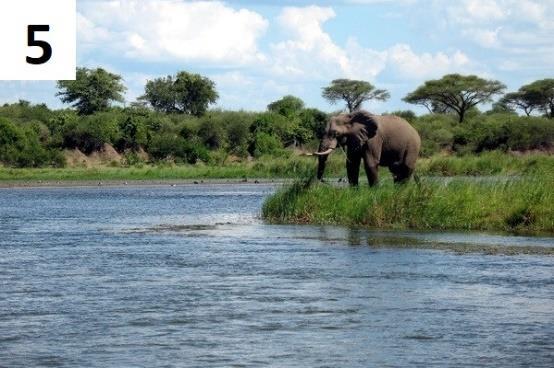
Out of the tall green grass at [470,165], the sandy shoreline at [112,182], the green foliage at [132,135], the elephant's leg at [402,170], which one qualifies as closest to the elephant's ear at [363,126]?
the elephant's leg at [402,170]

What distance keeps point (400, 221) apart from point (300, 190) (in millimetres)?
2886

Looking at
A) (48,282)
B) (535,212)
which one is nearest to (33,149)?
(535,212)

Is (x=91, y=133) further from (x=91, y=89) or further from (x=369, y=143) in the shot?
(x=369, y=143)

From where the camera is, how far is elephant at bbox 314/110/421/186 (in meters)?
30.4

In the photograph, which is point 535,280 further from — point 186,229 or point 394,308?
point 186,229

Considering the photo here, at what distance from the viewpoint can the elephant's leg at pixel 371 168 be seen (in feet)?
99.1

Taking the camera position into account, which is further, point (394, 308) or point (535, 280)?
point (535, 280)

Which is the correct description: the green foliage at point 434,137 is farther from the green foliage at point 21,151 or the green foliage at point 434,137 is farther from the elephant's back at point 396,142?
the elephant's back at point 396,142

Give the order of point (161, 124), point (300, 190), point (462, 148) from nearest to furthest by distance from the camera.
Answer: point (300, 190) < point (462, 148) < point (161, 124)

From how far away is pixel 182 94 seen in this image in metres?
103

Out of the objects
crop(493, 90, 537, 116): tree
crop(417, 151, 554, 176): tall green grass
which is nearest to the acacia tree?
crop(493, 90, 537, 116): tree

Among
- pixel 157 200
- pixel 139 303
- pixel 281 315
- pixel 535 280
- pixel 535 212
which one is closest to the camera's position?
pixel 281 315

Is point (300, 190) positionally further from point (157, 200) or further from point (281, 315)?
point (157, 200)

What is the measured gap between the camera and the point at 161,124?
8038cm
